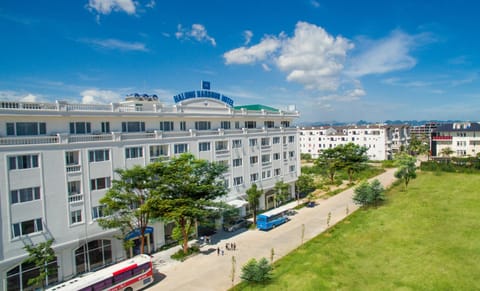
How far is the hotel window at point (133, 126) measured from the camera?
33.9 meters

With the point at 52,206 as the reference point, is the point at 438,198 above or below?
below

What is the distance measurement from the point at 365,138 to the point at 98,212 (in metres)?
94.5

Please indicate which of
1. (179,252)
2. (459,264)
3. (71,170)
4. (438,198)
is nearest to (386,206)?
(438,198)

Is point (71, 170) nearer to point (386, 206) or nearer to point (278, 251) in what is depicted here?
point (278, 251)

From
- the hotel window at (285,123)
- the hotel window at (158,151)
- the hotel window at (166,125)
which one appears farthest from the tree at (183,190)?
the hotel window at (285,123)

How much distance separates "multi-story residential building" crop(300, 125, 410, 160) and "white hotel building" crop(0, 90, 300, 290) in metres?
76.5

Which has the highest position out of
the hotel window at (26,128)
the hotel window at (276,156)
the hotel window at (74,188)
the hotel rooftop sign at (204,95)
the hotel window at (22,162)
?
the hotel rooftop sign at (204,95)

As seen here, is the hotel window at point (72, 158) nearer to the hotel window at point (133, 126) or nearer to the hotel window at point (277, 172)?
the hotel window at point (133, 126)

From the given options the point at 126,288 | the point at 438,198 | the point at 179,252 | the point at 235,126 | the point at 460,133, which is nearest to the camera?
the point at 126,288

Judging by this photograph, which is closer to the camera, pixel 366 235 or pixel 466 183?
pixel 366 235

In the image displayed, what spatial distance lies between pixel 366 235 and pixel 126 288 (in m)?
25.4

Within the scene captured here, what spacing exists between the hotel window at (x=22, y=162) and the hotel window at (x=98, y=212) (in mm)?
6428

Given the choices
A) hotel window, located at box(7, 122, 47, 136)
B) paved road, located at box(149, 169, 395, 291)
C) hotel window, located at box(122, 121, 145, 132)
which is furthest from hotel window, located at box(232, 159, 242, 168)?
hotel window, located at box(7, 122, 47, 136)

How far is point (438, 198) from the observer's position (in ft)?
167
